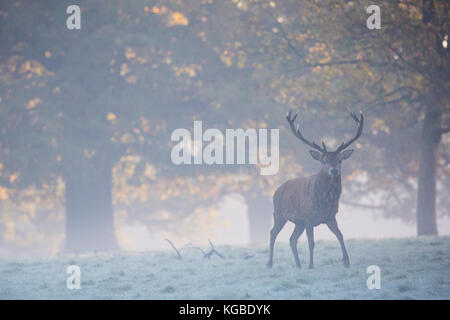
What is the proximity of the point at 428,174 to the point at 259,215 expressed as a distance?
14159 millimetres

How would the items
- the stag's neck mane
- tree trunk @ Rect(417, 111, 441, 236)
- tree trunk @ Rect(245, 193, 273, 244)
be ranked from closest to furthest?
the stag's neck mane
tree trunk @ Rect(417, 111, 441, 236)
tree trunk @ Rect(245, 193, 273, 244)

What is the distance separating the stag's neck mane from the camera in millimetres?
12820

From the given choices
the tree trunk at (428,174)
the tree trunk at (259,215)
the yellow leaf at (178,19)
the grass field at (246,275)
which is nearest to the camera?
the grass field at (246,275)

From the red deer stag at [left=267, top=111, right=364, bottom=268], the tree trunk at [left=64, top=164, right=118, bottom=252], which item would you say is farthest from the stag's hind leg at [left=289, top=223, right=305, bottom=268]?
the tree trunk at [left=64, top=164, right=118, bottom=252]

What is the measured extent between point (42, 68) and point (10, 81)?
1603 millimetres

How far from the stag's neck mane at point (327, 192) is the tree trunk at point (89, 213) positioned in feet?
52.9

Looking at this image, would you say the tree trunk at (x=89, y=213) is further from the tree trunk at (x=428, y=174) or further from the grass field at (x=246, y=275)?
the tree trunk at (x=428, y=174)

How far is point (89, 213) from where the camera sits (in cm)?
2820

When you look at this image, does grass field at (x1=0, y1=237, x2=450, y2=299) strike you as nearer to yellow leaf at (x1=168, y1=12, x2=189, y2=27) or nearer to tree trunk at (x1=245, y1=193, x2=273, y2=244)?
yellow leaf at (x1=168, y1=12, x2=189, y2=27)

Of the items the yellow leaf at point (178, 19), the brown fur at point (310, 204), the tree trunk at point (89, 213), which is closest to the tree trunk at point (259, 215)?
the tree trunk at point (89, 213)

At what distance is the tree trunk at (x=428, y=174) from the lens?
68.6 feet

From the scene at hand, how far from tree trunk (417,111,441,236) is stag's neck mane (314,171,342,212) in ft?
29.8
